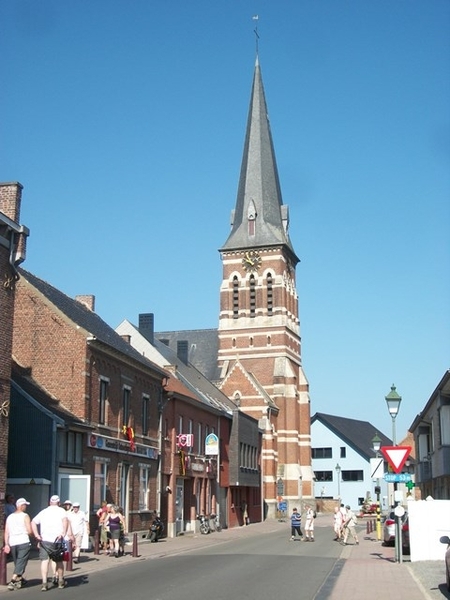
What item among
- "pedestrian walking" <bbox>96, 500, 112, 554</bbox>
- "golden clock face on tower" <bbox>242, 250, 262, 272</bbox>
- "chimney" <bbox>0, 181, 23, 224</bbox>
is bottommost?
"pedestrian walking" <bbox>96, 500, 112, 554</bbox>

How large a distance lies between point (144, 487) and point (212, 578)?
17566mm

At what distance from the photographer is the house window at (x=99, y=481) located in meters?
29.7

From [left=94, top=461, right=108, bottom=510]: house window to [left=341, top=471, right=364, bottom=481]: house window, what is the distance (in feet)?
202

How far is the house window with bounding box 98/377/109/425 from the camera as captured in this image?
30.8 metres

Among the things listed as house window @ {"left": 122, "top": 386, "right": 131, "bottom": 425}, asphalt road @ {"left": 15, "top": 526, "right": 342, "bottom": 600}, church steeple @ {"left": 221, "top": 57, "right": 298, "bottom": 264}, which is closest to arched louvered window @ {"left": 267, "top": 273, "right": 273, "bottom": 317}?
church steeple @ {"left": 221, "top": 57, "right": 298, "bottom": 264}

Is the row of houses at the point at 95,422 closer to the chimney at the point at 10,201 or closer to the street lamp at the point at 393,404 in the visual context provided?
the chimney at the point at 10,201

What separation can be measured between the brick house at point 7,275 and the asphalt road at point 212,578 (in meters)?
4.66

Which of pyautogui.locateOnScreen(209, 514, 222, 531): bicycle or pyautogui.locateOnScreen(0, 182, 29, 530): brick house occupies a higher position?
pyautogui.locateOnScreen(0, 182, 29, 530): brick house

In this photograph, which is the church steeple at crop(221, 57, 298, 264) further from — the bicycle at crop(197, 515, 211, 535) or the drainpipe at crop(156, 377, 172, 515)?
the drainpipe at crop(156, 377, 172, 515)

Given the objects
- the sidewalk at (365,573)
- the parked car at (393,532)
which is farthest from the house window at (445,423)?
the sidewalk at (365,573)

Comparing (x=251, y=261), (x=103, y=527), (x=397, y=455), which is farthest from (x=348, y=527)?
(x=251, y=261)

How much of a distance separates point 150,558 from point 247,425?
3186cm

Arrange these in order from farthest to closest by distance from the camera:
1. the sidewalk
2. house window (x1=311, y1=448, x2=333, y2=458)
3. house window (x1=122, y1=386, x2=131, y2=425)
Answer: house window (x1=311, y1=448, x2=333, y2=458) → house window (x1=122, y1=386, x2=131, y2=425) → the sidewalk

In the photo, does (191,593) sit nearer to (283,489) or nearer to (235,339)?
(283,489)
